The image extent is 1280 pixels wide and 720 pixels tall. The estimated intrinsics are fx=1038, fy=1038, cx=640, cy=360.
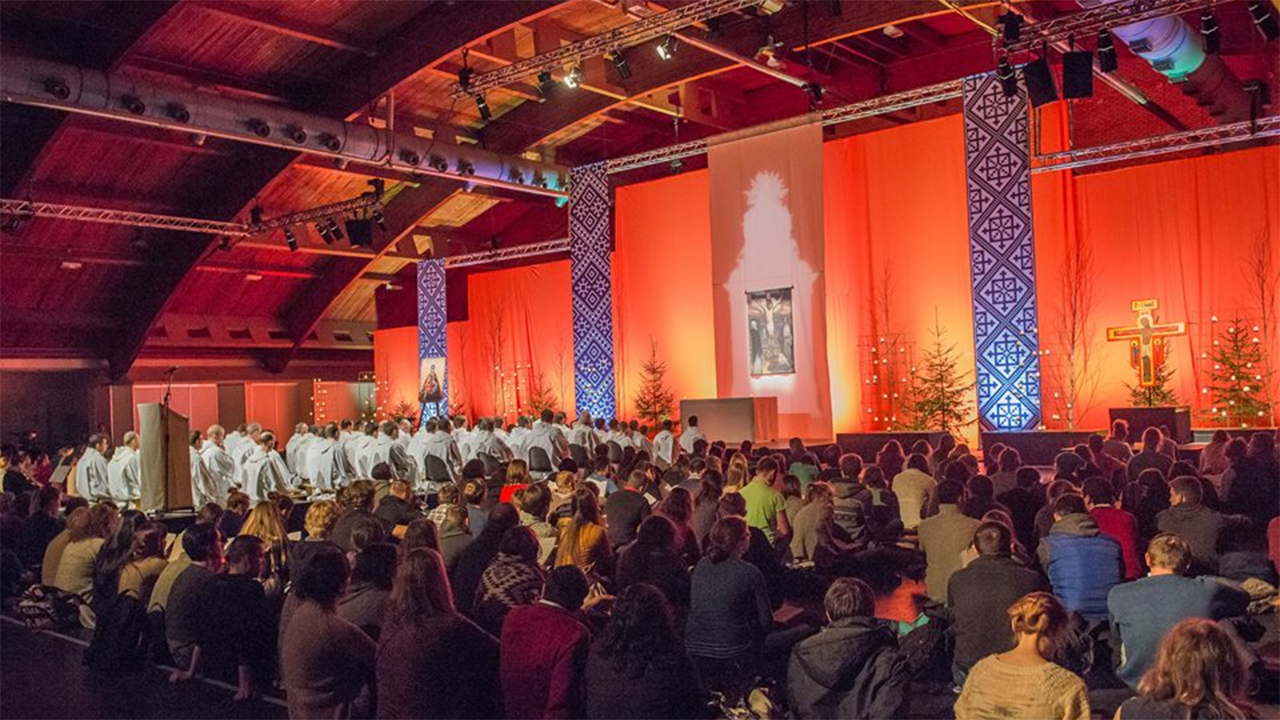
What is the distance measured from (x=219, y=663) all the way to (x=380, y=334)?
787 inches

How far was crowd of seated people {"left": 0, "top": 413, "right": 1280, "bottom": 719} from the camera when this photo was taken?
3.47 m

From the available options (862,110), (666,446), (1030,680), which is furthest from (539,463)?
(1030,680)

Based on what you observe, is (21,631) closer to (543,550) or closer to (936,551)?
(543,550)

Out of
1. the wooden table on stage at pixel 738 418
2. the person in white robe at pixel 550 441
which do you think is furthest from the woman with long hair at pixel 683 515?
the wooden table on stage at pixel 738 418

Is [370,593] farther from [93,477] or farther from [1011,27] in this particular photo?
[93,477]

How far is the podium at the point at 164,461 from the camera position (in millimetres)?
9367

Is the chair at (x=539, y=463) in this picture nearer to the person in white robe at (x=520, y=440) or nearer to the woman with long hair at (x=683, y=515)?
the person in white robe at (x=520, y=440)

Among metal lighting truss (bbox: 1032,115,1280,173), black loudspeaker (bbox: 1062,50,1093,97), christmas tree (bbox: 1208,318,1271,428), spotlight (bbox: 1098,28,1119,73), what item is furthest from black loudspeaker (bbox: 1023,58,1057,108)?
christmas tree (bbox: 1208,318,1271,428)

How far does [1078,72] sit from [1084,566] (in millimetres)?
7017

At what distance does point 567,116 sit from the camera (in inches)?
697

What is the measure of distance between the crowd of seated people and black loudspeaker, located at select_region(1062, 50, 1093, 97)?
3840mm

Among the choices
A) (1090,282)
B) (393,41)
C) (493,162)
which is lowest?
(1090,282)

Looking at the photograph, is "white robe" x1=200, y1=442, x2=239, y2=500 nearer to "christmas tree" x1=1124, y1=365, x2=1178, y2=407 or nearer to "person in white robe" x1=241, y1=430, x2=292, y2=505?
"person in white robe" x1=241, y1=430, x2=292, y2=505

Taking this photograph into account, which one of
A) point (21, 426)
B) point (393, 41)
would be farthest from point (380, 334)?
point (393, 41)
